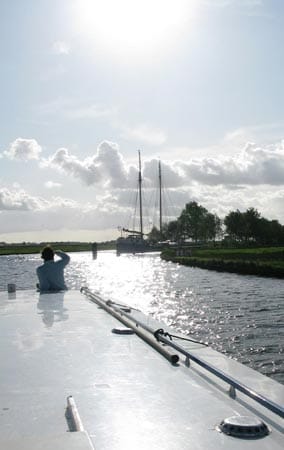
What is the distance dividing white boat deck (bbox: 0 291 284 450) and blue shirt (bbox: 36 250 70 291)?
6.52 meters

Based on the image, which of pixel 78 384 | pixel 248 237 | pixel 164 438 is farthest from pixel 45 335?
pixel 248 237

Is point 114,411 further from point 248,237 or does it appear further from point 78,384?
point 248,237

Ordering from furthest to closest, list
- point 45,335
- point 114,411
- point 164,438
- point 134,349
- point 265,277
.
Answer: point 265,277
point 45,335
point 134,349
point 114,411
point 164,438

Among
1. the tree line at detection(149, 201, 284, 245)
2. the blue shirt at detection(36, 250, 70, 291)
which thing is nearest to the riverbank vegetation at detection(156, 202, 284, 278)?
the tree line at detection(149, 201, 284, 245)

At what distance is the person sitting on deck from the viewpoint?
A: 15445 mm

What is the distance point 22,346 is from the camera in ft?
25.3

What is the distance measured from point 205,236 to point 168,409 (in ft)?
479

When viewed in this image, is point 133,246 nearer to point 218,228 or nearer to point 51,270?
point 218,228

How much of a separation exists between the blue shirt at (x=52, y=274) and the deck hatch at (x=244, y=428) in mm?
11476

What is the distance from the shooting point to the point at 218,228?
162 metres

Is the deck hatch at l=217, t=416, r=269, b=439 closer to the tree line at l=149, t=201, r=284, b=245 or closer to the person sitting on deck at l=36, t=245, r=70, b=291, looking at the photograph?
the person sitting on deck at l=36, t=245, r=70, b=291

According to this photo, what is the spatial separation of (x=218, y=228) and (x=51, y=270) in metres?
148

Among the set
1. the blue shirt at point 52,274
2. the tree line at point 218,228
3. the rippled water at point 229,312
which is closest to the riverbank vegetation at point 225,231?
the tree line at point 218,228

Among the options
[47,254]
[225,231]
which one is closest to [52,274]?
[47,254]
